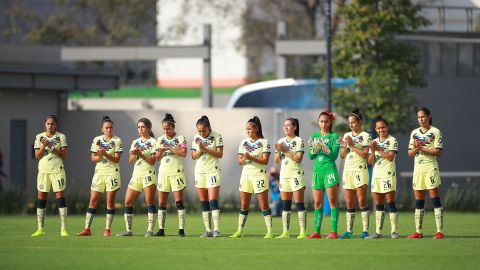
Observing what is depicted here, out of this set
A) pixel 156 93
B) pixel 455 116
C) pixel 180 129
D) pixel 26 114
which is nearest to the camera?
pixel 26 114

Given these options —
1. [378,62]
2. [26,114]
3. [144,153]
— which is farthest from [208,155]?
[26,114]

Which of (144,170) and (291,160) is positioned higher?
(291,160)

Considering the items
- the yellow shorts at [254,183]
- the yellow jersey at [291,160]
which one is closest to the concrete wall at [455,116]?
the yellow jersey at [291,160]

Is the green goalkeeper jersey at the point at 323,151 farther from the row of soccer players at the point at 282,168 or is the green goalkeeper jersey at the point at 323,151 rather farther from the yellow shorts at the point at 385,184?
the yellow shorts at the point at 385,184

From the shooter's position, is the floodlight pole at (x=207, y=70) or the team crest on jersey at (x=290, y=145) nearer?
the team crest on jersey at (x=290, y=145)

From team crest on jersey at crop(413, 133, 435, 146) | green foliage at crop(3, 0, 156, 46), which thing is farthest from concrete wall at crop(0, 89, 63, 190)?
green foliage at crop(3, 0, 156, 46)

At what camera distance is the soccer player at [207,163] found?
81.7 ft

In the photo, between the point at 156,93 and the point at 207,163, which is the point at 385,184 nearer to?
the point at 207,163

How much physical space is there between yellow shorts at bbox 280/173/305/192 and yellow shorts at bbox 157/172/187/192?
6.39ft

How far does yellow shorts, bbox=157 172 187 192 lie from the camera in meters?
25.2

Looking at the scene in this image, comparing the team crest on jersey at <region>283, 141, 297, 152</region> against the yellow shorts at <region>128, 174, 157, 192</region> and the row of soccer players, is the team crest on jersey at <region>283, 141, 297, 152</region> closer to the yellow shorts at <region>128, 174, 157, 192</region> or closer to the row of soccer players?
the row of soccer players

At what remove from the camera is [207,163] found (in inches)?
987

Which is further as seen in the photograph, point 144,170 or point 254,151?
point 144,170

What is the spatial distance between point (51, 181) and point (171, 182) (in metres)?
2.36
